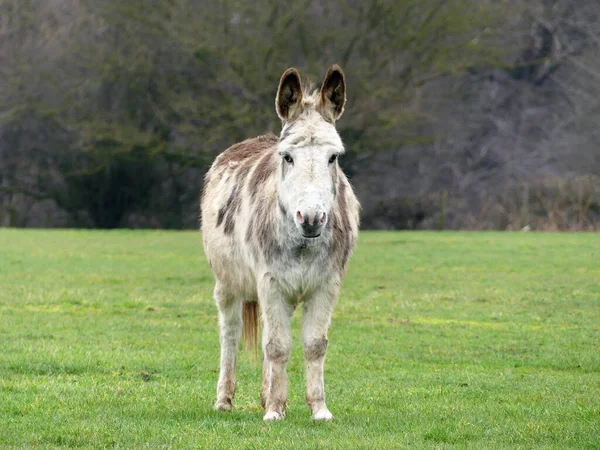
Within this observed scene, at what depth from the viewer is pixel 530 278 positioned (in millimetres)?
21047

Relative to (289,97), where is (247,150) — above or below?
below

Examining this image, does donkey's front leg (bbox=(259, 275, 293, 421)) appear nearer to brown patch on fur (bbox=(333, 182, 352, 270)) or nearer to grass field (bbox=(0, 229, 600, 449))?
grass field (bbox=(0, 229, 600, 449))

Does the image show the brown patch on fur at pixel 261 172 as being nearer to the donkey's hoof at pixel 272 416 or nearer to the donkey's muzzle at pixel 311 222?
the donkey's muzzle at pixel 311 222

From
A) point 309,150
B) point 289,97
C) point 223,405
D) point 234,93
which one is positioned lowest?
point 223,405

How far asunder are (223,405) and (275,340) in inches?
40.0

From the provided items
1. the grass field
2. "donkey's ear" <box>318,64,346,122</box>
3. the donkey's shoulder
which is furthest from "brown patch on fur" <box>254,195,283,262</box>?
the donkey's shoulder

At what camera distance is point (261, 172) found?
8.15 m

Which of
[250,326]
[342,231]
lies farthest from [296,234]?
[250,326]

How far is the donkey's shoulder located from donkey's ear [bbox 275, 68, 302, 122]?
1.45 metres

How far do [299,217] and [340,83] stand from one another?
1.28 metres

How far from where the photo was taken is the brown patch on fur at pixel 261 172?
8000 mm

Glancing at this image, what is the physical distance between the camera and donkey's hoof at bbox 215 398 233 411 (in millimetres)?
8188

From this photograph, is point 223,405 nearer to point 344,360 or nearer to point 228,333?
point 228,333

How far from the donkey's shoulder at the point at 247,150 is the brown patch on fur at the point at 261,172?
672 millimetres
